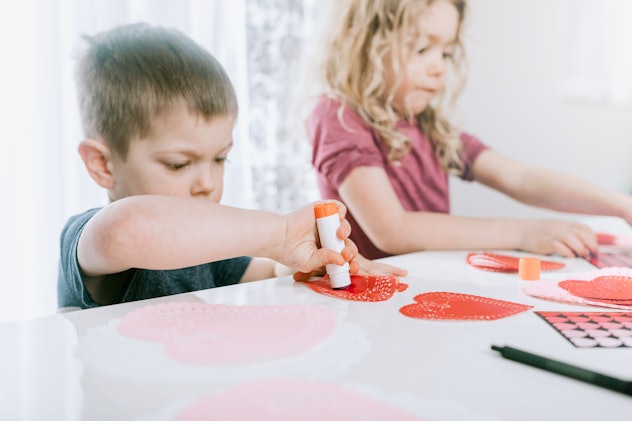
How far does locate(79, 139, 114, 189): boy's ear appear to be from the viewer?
A: 71 centimetres

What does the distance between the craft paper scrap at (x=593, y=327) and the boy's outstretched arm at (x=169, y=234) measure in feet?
0.69

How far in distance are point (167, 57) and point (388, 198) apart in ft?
1.41

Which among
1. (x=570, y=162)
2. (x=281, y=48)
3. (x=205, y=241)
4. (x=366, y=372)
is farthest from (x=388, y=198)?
(x=570, y=162)

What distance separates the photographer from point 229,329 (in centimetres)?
45

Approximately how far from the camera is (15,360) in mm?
398

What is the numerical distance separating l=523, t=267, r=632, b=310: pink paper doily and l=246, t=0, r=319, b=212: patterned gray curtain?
1.10 meters

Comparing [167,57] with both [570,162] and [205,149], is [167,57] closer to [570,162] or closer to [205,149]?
[205,149]

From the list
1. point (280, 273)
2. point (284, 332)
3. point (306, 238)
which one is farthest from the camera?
point (280, 273)

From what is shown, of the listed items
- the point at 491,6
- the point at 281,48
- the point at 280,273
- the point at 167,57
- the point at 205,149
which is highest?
the point at 491,6

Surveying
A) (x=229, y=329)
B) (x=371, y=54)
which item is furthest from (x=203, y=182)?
(x=371, y=54)

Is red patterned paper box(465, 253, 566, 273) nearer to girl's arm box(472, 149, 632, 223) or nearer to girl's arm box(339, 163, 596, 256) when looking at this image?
girl's arm box(339, 163, 596, 256)

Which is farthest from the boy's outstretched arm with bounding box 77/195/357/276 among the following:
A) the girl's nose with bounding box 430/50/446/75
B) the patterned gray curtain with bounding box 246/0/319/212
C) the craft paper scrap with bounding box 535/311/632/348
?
the patterned gray curtain with bounding box 246/0/319/212

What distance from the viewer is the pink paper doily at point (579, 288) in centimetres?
54

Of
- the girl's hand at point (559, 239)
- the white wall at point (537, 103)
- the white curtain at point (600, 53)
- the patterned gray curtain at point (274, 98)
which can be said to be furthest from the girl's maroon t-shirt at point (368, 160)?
the white curtain at point (600, 53)
